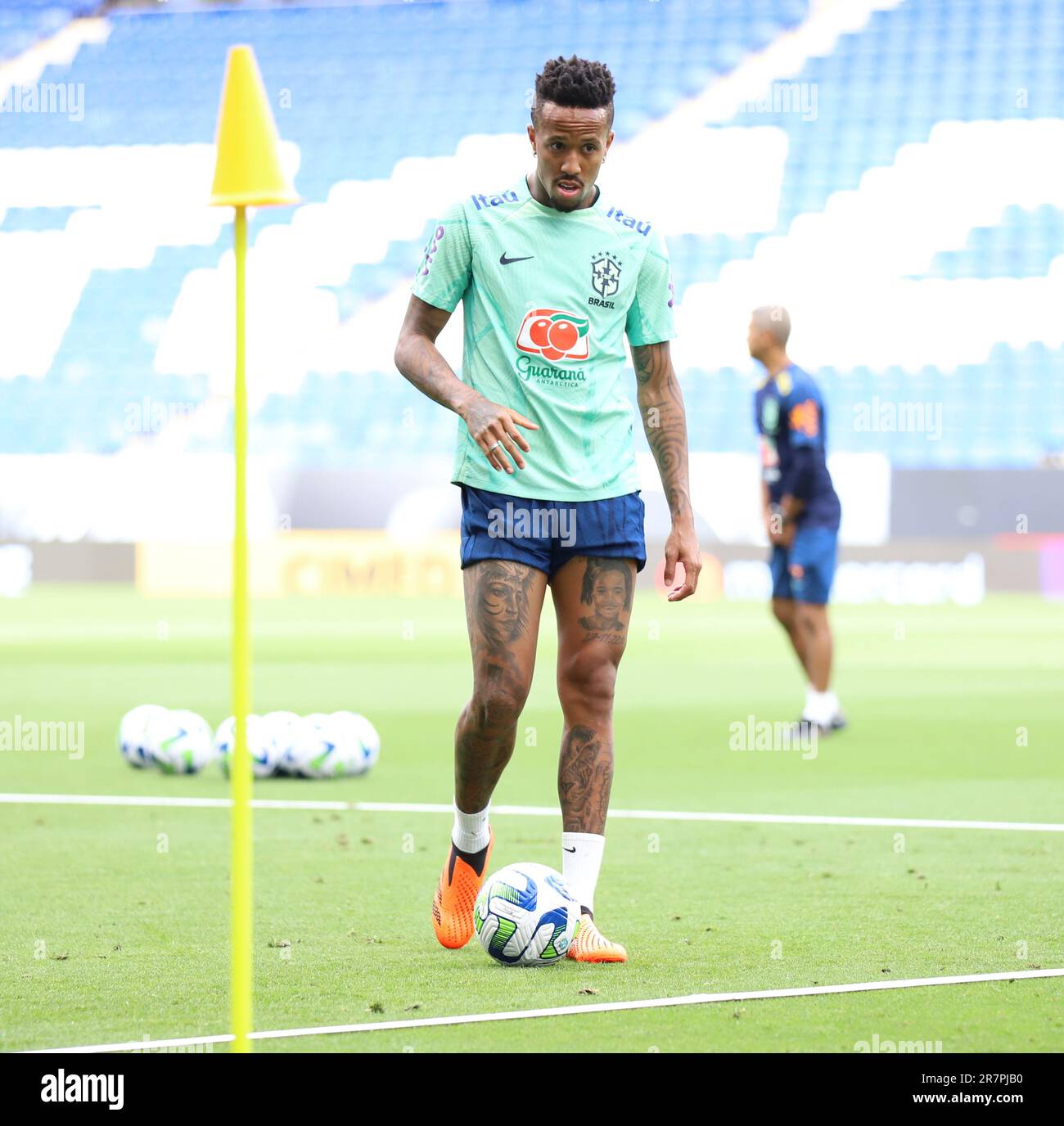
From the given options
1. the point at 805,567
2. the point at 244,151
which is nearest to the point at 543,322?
the point at 244,151

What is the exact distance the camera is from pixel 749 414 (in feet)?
104

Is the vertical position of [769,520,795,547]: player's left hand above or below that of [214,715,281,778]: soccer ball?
above

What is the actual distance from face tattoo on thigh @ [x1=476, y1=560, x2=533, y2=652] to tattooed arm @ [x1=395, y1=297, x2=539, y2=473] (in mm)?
320

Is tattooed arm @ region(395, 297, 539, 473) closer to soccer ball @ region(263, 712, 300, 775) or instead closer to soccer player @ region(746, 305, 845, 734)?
soccer ball @ region(263, 712, 300, 775)

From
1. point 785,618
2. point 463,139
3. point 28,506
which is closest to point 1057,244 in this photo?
point 463,139

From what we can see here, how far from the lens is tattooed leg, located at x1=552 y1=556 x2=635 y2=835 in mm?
5094

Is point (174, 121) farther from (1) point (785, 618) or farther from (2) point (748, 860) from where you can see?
(2) point (748, 860)

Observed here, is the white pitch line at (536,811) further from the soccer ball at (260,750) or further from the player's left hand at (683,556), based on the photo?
the player's left hand at (683,556)

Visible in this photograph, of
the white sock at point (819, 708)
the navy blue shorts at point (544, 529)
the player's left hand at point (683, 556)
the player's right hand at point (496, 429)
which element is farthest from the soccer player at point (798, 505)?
the player's right hand at point (496, 429)

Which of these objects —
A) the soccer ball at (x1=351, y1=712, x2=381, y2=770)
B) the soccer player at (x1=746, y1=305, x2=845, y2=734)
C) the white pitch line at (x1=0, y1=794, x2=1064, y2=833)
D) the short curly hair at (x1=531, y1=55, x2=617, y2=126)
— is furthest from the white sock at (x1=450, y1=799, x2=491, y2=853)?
the soccer player at (x1=746, y1=305, x2=845, y2=734)

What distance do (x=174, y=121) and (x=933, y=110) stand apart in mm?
15480

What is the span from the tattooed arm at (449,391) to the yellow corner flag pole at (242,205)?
1385 millimetres

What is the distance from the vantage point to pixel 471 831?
207 inches

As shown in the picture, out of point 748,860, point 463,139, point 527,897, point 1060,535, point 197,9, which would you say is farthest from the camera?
point 197,9
